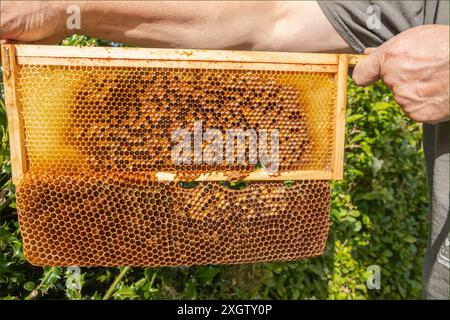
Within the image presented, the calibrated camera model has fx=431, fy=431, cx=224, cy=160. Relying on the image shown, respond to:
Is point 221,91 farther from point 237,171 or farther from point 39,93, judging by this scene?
point 39,93

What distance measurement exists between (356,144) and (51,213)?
214cm

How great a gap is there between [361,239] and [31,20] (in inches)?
100

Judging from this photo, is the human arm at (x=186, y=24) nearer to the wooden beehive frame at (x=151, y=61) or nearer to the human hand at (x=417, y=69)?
the wooden beehive frame at (x=151, y=61)

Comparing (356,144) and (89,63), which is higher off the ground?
(89,63)

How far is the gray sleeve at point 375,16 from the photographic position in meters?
1.85

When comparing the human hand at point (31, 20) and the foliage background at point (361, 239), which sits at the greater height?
the human hand at point (31, 20)

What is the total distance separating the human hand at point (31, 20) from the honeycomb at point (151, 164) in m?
0.11

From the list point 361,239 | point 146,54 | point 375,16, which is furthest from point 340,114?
point 361,239

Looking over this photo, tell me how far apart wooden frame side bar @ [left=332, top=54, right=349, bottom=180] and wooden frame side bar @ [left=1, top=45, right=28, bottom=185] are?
1.17m

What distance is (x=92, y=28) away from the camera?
1645 mm

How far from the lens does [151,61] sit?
1.54 meters

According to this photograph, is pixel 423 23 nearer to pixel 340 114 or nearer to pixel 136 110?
pixel 340 114

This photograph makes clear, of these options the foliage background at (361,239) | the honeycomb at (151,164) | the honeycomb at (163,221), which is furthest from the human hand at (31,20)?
the foliage background at (361,239)

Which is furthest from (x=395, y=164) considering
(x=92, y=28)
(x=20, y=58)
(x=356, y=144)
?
(x=20, y=58)
